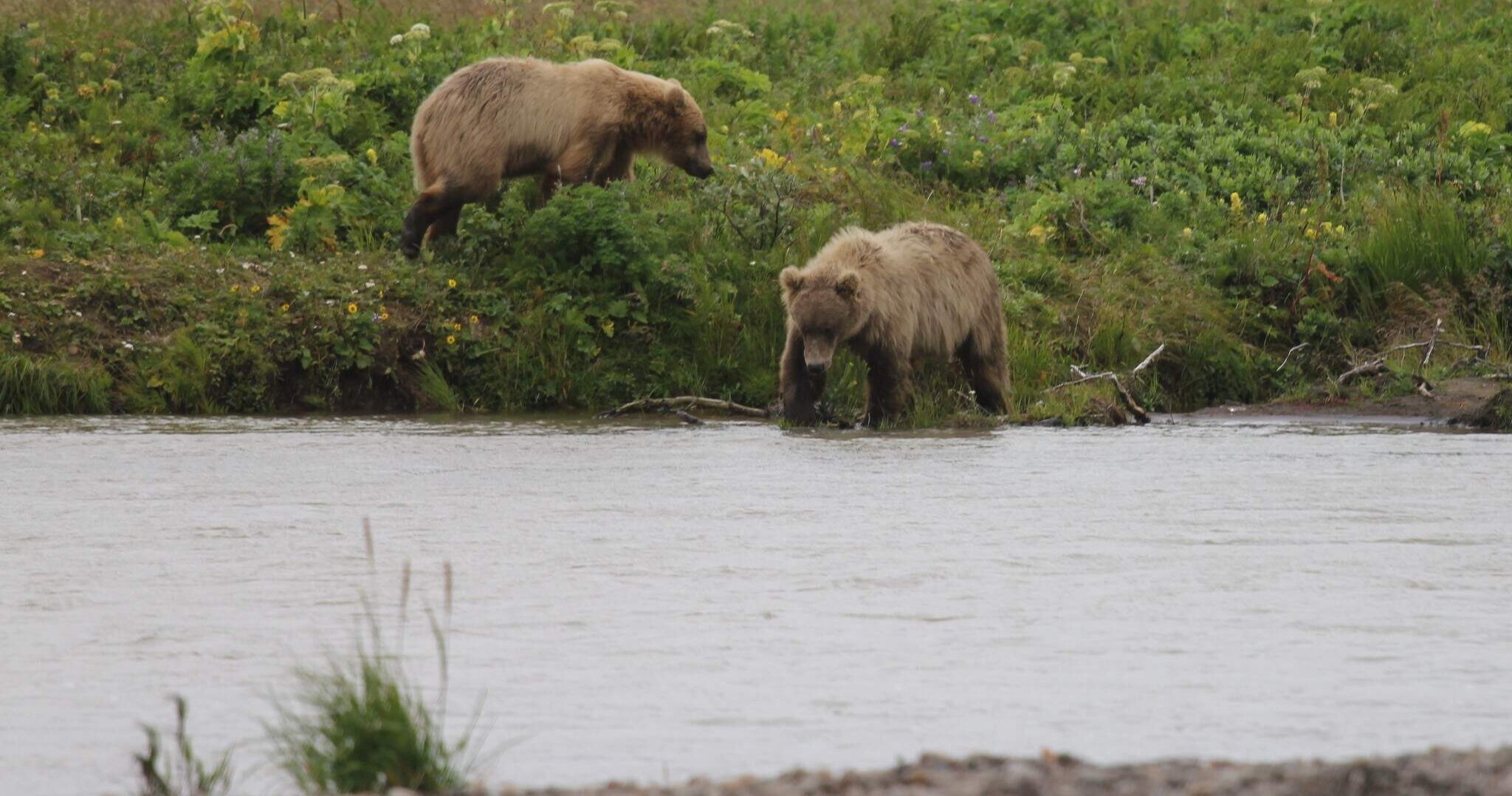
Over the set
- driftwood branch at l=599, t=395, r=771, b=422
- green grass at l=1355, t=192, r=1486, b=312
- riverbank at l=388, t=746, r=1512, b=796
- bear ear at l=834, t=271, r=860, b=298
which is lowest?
riverbank at l=388, t=746, r=1512, b=796

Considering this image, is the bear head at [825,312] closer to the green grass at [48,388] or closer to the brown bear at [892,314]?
the brown bear at [892,314]

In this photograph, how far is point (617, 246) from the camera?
1266cm

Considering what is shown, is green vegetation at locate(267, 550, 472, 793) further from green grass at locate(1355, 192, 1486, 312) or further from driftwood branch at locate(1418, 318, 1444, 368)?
green grass at locate(1355, 192, 1486, 312)

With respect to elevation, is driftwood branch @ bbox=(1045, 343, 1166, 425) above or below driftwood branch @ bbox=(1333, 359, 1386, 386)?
below

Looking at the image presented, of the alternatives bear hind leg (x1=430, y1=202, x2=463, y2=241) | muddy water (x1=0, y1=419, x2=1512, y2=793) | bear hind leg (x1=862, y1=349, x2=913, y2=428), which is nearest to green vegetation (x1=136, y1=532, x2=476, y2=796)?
muddy water (x1=0, y1=419, x2=1512, y2=793)

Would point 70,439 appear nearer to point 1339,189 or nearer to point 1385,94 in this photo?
point 1339,189

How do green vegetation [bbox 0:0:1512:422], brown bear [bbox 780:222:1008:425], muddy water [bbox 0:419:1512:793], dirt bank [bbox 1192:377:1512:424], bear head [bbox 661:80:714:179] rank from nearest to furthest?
muddy water [bbox 0:419:1512:793], brown bear [bbox 780:222:1008:425], dirt bank [bbox 1192:377:1512:424], green vegetation [bbox 0:0:1512:422], bear head [bbox 661:80:714:179]

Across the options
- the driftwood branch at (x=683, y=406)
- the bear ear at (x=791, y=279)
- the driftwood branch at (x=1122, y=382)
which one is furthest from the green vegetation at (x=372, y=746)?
the driftwood branch at (x=1122, y=382)

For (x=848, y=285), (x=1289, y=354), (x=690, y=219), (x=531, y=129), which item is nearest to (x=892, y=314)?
(x=848, y=285)

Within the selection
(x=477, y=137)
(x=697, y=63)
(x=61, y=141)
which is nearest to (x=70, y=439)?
(x=477, y=137)

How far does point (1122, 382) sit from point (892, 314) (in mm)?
2155

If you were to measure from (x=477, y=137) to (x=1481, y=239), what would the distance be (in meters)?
6.85

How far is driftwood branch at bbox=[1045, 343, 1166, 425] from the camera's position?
1185 centimetres

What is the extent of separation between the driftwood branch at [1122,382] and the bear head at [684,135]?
310cm
